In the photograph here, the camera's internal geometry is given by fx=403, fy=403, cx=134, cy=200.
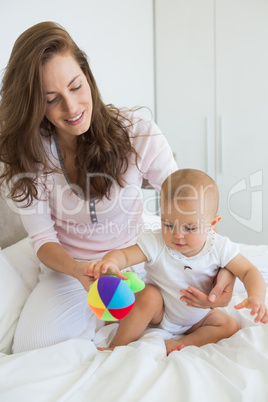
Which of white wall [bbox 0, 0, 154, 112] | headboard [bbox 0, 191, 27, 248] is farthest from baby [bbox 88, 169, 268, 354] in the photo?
white wall [bbox 0, 0, 154, 112]

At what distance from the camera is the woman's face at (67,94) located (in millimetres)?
1173

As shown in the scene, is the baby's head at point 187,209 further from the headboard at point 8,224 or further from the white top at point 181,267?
the headboard at point 8,224

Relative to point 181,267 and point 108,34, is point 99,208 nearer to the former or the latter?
point 181,267

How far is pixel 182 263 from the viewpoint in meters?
1.17

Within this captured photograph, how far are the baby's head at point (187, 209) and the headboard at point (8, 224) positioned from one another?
85 centimetres

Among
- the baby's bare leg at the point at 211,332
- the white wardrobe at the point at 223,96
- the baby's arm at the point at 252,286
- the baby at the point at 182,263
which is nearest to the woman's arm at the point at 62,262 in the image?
the baby at the point at 182,263

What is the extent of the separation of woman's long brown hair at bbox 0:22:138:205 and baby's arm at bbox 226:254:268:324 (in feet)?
1.58

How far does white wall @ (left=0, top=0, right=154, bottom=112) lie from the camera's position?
190 centimetres

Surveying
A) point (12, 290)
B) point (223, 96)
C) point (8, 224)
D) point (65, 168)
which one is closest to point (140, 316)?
point (12, 290)

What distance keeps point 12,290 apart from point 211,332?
2.07ft

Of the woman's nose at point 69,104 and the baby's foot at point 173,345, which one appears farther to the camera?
the woman's nose at point 69,104

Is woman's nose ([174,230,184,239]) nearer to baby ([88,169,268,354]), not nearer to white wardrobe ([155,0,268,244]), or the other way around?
baby ([88,169,268,354])

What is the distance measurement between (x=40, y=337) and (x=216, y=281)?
524mm

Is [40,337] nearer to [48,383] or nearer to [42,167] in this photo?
[48,383]
